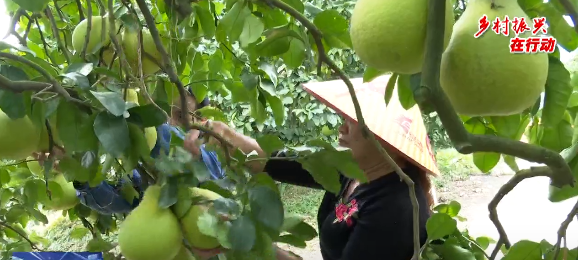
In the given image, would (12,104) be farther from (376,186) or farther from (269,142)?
(376,186)

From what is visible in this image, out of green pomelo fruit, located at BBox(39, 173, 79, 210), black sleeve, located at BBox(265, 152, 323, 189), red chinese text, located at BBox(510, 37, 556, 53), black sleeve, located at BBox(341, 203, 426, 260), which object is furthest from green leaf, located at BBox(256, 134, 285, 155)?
black sleeve, located at BBox(265, 152, 323, 189)

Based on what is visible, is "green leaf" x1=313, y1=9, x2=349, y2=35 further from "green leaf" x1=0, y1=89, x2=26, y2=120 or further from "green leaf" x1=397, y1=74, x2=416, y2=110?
"green leaf" x1=0, y1=89, x2=26, y2=120

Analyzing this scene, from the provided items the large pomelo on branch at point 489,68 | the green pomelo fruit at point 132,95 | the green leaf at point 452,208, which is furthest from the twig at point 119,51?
the green leaf at point 452,208

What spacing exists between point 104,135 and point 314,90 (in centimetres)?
60

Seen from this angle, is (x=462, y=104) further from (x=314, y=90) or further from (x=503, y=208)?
(x=503, y=208)

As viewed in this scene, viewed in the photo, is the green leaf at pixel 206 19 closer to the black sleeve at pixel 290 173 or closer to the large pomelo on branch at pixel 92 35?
the large pomelo on branch at pixel 92 35

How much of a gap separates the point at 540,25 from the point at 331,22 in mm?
214

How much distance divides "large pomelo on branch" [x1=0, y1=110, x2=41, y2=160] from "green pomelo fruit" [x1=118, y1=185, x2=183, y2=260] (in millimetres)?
123

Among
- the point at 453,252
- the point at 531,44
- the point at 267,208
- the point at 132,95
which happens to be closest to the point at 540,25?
the point at 531,44

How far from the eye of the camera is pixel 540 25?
0.37m

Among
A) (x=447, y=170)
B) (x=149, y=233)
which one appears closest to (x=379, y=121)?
(x=149, y=233)

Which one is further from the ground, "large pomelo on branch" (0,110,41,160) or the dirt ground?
"large pomelo on branch" (0,110,41,160)

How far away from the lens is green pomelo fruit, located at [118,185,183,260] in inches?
20.2

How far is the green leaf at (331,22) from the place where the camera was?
1.73 ft
